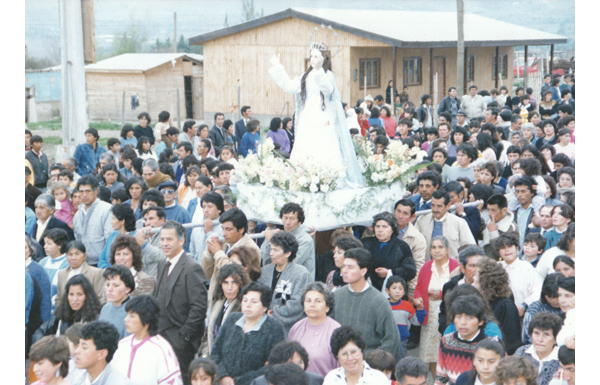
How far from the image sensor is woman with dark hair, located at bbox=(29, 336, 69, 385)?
13.4 feet

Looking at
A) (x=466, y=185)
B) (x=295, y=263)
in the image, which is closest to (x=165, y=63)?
(x=466, y=185)

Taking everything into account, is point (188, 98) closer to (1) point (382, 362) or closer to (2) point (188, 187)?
(2) point (188, 187)

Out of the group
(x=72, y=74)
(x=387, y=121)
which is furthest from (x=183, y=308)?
(x=387, y=121)

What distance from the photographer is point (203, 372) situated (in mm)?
4012

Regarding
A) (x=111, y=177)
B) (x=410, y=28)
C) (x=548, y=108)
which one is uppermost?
(x=410, y=28)

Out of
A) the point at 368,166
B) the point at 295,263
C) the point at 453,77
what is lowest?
the point at 295,263

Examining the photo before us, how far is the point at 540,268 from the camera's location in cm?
555

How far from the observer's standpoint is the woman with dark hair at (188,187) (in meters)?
7.86

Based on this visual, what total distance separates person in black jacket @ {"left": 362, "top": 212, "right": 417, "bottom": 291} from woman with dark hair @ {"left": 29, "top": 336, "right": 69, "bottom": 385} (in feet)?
7.95

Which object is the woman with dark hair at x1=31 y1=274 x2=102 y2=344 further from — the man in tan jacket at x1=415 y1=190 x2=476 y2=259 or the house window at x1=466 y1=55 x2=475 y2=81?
the house window at x1=466 y1=55 x2=475 y2=81

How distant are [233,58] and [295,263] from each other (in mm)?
18252

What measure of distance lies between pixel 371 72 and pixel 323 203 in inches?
651

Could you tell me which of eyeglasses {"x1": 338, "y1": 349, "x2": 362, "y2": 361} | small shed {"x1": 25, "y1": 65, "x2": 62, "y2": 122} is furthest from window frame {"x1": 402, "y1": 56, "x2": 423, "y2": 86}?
eyeglasses {"x1": 338, "y1": 349, "x2": 362, "y2": 361}

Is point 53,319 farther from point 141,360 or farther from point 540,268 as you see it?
point 540,268
